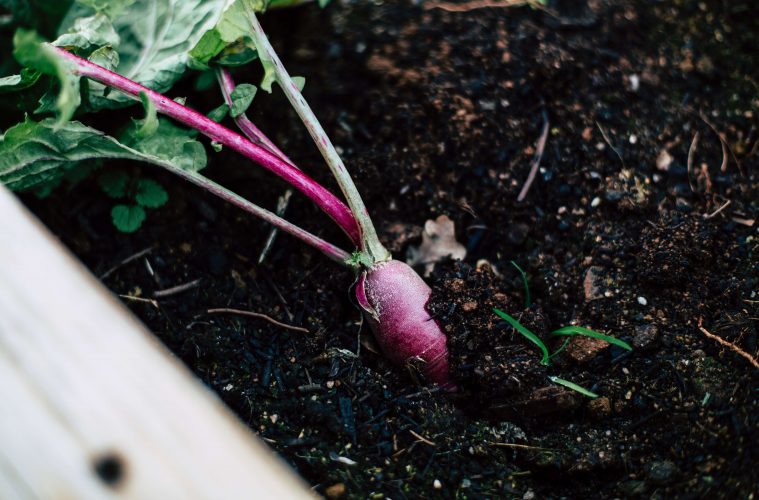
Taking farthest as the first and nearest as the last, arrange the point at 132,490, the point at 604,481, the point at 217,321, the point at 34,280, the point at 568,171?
the point at 568,171, the point at 217,321, the point at 604,481, the point at 34,280, the point at 132,490

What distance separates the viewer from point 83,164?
2.02m

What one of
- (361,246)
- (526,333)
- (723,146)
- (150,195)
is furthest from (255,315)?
(723,146)

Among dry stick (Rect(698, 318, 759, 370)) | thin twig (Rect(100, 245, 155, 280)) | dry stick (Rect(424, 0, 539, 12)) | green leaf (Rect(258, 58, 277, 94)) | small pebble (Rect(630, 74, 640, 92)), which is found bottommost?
dry stick (Rect(698, 318, 759, 370))

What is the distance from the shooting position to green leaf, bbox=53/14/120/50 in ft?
5.87

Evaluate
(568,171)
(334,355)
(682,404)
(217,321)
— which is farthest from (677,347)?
(217,321)

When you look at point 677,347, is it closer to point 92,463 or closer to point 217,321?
point 217,321

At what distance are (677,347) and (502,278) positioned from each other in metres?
0.54

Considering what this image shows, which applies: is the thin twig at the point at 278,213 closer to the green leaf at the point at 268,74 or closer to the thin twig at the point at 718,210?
the green leaf at the point at 268,74

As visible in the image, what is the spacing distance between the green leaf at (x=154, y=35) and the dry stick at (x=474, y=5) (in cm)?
98

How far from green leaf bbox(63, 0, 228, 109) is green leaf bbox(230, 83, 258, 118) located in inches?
7.3

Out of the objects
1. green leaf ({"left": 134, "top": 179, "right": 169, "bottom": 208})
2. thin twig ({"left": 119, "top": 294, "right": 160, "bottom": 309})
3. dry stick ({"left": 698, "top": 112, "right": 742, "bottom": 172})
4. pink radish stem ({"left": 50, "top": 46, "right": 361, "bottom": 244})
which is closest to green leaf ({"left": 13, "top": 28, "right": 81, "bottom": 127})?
pink radish stem ({"left": 50, "top": 46, "right": 361, "bottom": 244})

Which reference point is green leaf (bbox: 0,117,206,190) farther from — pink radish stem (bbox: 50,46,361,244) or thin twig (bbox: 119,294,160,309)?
thin twig (bbox: 119,294,160,309)

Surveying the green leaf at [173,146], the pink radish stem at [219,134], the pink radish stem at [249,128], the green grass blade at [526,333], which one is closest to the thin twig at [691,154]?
the green grass blade at [526,333]

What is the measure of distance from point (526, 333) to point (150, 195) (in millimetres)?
1253
